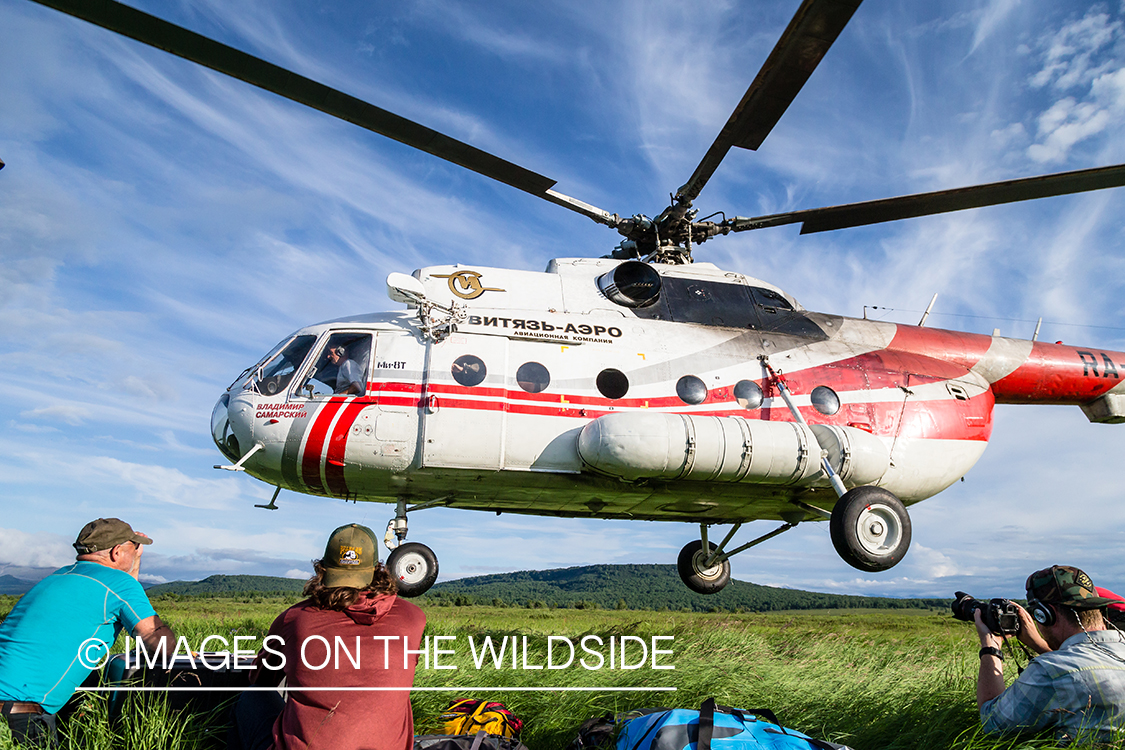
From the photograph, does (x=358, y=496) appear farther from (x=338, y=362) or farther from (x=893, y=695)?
(x=893, y=695)

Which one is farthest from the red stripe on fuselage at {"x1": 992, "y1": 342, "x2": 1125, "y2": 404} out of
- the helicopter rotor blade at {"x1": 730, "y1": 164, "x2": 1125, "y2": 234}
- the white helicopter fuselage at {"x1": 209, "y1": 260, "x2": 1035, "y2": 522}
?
the helicopter rotor blade at {"x1": 730, "y1": 164, "x2": 1125, "y2": 234}

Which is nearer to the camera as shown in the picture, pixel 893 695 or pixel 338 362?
pixel 893 695

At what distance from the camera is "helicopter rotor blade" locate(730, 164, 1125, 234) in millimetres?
8211

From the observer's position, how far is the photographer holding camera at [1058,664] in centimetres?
295

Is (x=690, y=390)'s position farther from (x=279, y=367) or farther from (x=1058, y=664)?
(x=1058, y=664)

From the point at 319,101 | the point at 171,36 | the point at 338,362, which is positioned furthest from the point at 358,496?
the point at 171,36

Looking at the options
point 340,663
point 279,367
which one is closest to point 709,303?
point 279,367

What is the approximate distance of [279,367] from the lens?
7.97m

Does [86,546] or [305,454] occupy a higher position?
[305,454]

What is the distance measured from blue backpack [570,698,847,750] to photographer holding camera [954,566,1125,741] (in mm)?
910

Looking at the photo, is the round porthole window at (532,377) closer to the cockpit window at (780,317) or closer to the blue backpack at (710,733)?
the cockpit window at (780,317)

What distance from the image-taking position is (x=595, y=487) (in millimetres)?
8000

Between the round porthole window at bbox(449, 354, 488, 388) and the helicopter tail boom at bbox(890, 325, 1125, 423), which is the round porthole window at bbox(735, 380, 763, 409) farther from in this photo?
the round porthole window at bbox(449, 354, 488, 388)

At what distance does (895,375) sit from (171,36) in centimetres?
937
